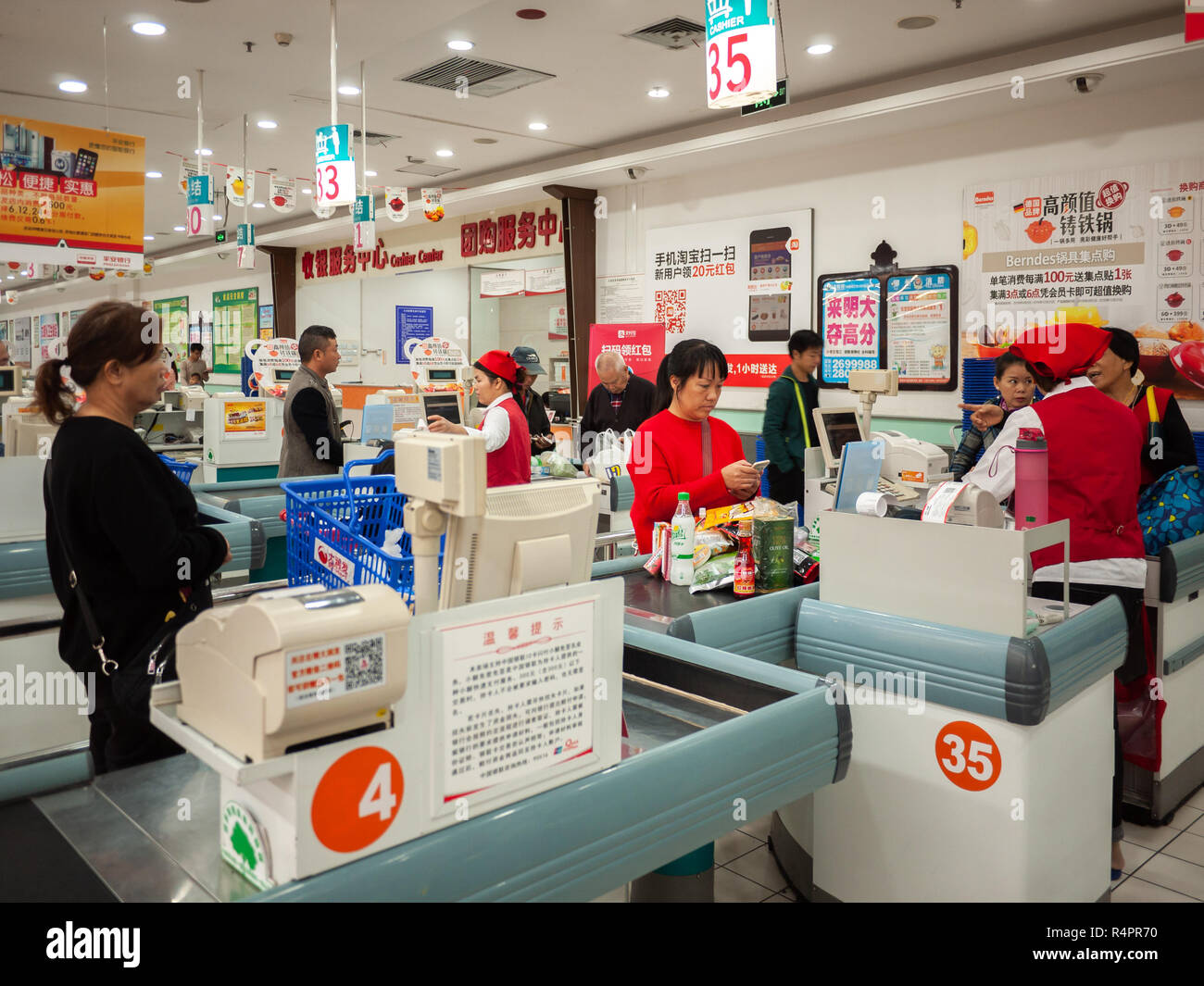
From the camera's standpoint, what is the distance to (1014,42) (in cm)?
628

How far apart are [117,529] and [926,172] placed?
23.0 feet

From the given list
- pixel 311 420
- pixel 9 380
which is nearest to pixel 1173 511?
pixel 311 420

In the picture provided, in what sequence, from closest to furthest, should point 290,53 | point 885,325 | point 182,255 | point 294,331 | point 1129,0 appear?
point 1129,0 → point 290,53 → point 885,325 → point 294,331 → point 182,255

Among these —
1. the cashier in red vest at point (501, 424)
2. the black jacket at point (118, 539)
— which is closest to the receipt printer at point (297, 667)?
the black jacket at point (118, 539)

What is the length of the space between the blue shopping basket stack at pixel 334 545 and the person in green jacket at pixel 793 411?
13.7 feet

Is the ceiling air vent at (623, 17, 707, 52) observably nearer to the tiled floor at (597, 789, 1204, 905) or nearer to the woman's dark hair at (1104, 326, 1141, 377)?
the woman's dark hair at (1104, 326, 1141, 377)

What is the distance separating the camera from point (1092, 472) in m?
3.05

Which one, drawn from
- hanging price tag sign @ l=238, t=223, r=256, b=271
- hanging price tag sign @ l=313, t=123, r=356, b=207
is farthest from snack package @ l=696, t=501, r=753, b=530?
hanging price tag sign @ l=238, t=223, r=256, b=271

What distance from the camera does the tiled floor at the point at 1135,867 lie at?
3.03m

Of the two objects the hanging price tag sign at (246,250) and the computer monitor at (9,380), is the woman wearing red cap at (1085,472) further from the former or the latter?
the hanging price tag sign at (246,250)

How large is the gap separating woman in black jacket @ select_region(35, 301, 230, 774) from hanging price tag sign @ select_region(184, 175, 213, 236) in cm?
544
